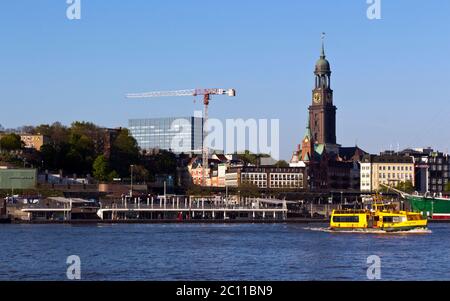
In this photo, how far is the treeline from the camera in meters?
124

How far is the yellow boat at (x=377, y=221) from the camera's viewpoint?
64.6m

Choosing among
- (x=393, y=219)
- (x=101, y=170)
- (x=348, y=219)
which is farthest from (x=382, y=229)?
(x=101, y=170)

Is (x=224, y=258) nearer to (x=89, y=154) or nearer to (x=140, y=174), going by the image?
(x=140, y=174)

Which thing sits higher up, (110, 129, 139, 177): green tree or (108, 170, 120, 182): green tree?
(110, 129, 139, 177): green tree

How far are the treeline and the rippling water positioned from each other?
70.7m

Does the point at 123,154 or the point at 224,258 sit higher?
the point at 123,154

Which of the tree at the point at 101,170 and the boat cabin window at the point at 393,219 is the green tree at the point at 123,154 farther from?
the boat cabin window at the point at 393,219

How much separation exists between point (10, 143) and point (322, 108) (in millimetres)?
57359

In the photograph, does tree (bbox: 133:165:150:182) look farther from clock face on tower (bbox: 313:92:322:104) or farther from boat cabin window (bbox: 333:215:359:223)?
boat cabin window (bbox: 333:215:359:223)

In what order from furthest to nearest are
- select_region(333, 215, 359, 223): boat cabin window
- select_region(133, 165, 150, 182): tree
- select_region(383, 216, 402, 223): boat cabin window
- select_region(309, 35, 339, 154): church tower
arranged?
select_region(309, 35, 339, 154): church tower, select_region(133, 165, 150, 182): tree, select_region(333, 215, 359, 223): boat cabin window, select_region(383, 216, 402, 223): boat cabin window

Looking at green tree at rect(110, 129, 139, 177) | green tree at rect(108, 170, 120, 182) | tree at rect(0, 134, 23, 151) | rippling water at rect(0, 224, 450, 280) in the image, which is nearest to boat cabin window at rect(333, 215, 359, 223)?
rippling water at rect(0, 224, 450, 280)

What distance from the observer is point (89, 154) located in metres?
131
